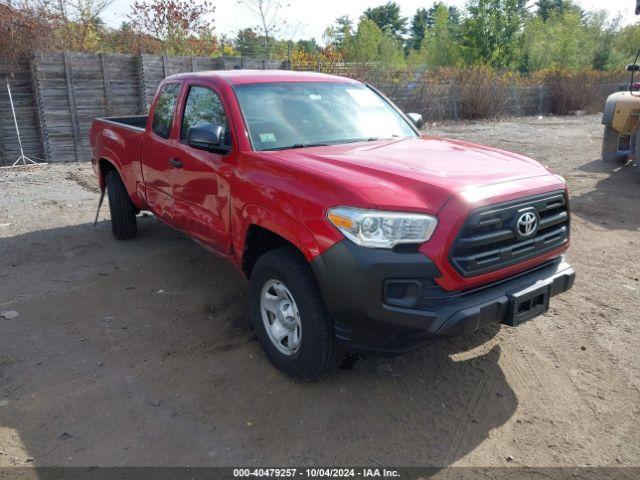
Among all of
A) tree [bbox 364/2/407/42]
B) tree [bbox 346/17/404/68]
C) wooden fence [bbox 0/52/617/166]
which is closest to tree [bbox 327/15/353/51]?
tree [bbox 346/17/404/68]

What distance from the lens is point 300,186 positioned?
3066 millimetres

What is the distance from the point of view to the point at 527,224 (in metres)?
3.00

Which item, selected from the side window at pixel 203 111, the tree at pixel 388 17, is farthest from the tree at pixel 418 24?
the side window at pixel 203 111

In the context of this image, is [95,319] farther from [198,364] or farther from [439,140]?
[439,140]

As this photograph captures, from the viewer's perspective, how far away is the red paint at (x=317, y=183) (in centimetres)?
278

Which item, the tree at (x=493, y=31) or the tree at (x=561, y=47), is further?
the tree at (x=561, y=47)

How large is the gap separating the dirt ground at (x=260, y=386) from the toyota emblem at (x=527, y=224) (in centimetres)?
100

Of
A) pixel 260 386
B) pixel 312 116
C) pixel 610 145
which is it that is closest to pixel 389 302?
pixel 260 386

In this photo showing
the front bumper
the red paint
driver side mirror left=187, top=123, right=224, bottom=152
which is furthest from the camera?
driver side mirror left=187, top=123, right=224, bottom=152

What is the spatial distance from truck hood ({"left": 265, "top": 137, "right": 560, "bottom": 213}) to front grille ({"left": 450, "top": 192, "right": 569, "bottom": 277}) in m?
0.13

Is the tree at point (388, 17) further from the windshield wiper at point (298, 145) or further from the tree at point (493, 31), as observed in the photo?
the windshield wiper at point (298, 145)

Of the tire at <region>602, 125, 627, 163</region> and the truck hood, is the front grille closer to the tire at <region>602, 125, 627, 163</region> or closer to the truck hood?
the truck hood

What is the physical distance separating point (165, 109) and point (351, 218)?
116 inches

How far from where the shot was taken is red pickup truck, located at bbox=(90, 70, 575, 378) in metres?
2.71
